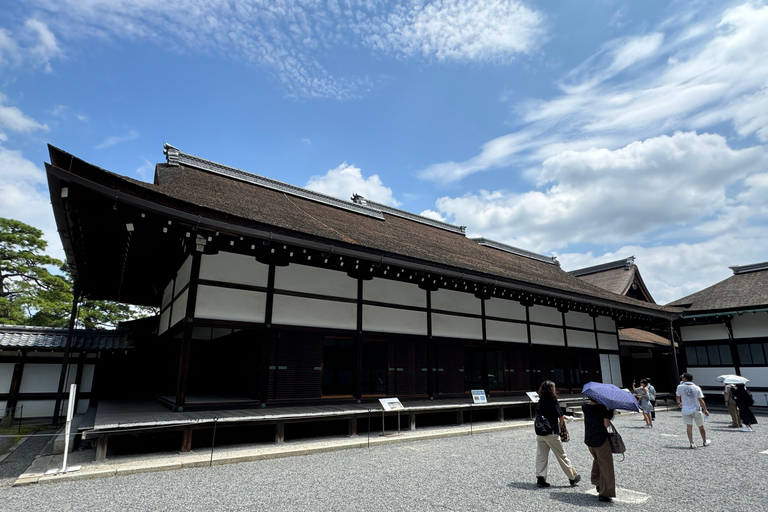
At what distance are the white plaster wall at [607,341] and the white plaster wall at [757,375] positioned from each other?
5322 millimetres

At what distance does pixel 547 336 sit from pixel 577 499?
9.59 metres

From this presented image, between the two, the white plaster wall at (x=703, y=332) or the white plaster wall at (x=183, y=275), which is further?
the white plaster wall at (x=703, y=332)

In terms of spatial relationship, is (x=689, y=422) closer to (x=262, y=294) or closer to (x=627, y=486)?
(x=627, y=486)

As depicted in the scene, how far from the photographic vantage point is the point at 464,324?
11633 millimetres

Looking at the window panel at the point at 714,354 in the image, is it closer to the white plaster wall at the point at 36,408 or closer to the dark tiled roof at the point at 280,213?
the dark tiled roof at the point at 280,213

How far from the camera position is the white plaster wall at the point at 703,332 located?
691 inches

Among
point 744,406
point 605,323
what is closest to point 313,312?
point 744,406

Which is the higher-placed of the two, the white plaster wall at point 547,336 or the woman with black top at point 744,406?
the white plaster wall at point 547,336

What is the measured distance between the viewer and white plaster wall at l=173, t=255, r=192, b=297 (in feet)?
27.5

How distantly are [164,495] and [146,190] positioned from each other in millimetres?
4100

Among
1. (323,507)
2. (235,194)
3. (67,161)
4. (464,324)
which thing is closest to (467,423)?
(464,324)

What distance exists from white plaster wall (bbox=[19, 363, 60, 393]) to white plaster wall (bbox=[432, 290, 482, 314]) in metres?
10.8

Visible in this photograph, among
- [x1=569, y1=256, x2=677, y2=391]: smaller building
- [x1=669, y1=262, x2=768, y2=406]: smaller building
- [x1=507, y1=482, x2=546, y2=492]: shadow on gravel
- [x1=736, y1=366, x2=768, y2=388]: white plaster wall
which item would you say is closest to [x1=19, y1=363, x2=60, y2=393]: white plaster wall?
[x1=507, y1=482, x2=546, y2=492]: shadow on gravel

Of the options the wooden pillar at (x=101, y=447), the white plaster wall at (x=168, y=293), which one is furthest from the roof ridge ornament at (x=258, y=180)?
the wooden pillar at (x=101, y=447)
